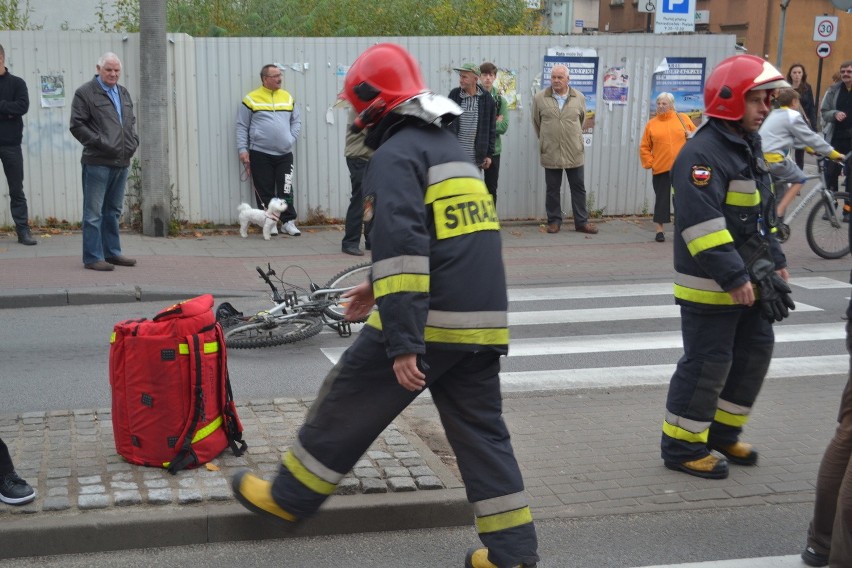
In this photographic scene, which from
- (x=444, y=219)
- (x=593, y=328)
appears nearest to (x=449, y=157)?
(x=444, y=219)

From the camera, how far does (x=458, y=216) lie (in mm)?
3953

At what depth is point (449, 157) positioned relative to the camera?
399cm

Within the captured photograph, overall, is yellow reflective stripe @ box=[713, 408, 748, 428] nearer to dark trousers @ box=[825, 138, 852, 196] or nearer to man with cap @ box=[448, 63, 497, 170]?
man with cap @ box=[448, 63, 497, 170]

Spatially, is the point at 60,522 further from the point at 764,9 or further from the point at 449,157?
the point at 764,9

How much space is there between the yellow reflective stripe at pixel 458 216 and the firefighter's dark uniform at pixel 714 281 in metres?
1.59

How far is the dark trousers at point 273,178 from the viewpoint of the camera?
1305cm

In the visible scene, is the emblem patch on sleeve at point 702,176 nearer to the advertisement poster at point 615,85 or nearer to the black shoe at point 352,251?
the black shoe at point 352,251

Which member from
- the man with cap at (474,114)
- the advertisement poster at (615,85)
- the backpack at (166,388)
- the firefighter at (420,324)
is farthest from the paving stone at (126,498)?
the advertisement poster at (615,85)

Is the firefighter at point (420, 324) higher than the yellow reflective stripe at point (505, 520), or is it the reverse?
the firefighter at point (420, 324)

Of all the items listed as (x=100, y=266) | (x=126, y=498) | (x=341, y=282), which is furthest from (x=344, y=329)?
(x=126, y=498)

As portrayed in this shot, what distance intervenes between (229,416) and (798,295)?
7012 mm

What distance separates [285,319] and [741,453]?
3.70 meters

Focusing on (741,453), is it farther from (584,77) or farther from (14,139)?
(584,77)

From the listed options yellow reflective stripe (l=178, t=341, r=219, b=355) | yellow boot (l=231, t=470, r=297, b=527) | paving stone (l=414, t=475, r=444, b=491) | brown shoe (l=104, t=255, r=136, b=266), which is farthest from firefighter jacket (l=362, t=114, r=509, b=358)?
brown shoe (l=104, t=255, r=136, b=266)
